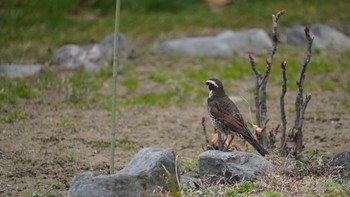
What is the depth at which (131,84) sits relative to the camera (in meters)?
11.6

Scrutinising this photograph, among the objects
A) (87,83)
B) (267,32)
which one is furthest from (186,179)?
(267,32)

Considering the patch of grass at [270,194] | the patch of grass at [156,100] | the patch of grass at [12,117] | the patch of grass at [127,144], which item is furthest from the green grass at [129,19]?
the patch of grass at [270,194]

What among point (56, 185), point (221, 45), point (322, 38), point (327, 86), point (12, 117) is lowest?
point (56, 185)

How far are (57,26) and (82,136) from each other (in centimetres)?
530

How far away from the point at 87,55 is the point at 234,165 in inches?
223

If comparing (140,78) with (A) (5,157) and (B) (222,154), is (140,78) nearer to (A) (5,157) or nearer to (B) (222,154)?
(A) (5,157)

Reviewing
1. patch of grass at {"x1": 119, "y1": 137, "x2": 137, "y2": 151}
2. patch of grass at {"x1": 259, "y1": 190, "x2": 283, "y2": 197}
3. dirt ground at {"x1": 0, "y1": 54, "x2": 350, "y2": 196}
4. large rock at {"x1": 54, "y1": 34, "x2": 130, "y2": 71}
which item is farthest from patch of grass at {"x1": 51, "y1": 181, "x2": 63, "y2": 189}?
large rock at {"x1": 54, "y1": 34, "x2": 130, "y2": 71}

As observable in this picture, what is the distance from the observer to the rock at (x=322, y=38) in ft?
43.7

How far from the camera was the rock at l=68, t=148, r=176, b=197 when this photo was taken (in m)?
6.29

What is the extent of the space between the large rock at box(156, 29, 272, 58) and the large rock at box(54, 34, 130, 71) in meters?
0.98

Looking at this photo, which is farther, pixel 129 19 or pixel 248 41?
pixel 129 19

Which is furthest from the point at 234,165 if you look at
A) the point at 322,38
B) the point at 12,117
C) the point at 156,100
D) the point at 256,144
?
the point at 322,38

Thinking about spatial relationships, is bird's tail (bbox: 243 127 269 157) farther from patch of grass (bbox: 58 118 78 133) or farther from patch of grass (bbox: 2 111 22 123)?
patch of grass (bbox: 2 111 22 123)

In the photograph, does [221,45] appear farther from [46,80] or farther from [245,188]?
[245,188]
